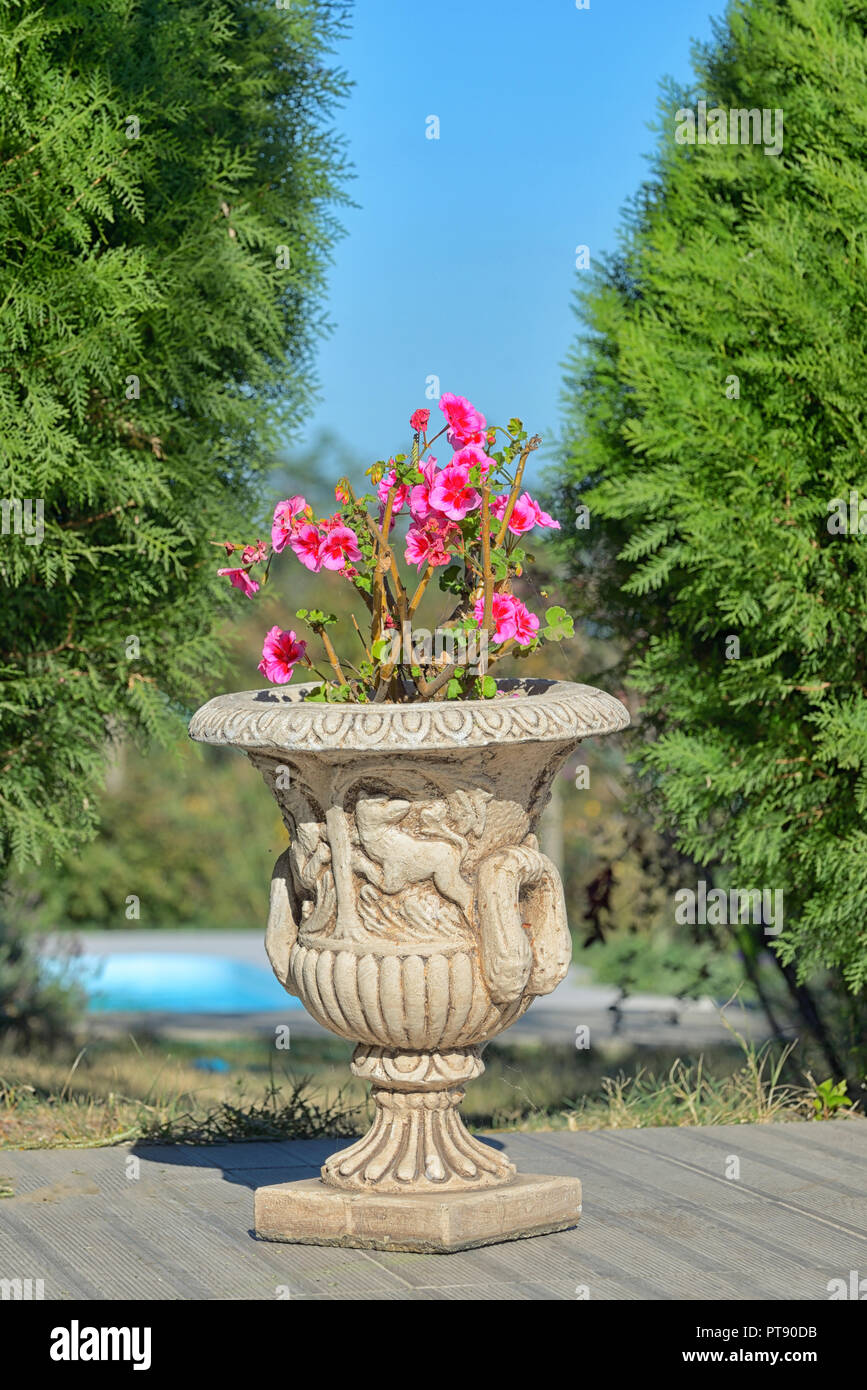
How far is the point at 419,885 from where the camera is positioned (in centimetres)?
372

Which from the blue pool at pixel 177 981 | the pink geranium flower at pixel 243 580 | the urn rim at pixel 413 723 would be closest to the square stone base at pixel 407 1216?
the urn rim at pixel 413 723

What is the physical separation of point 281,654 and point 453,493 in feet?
1.97

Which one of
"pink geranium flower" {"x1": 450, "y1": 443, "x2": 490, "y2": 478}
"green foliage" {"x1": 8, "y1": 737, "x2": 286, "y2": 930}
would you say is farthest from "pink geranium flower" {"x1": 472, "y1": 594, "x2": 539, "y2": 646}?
"green foliage" {"x1": 8, "y1": 737, "x2": 286, "y2": 930}

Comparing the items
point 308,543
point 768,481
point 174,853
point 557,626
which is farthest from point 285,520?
point 174,853

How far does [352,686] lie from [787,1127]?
2.23m

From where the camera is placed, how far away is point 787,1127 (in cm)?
513

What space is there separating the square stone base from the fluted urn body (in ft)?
0.26

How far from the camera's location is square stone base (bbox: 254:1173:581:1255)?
3.69 meters

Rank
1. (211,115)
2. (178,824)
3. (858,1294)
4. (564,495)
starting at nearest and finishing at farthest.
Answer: (858,1294), (211,115), (564,495), (178,824)

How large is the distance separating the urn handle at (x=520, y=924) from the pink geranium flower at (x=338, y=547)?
796 mm

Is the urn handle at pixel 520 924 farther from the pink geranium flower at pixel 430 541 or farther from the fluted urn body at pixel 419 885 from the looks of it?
the pink geranium flower at pixel 430 541

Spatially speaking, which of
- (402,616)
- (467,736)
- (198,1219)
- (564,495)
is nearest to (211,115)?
(564,495)

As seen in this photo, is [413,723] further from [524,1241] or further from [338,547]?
[524,1241]

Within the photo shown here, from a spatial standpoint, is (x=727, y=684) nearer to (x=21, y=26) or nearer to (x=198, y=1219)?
(x=198, y=1219)
